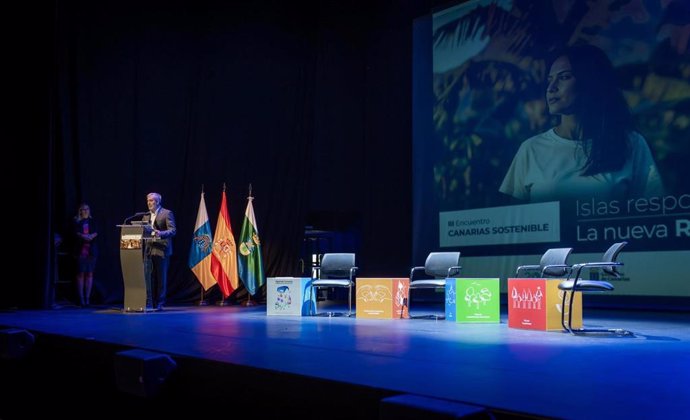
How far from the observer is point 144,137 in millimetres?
9828

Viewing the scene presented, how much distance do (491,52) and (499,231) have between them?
2.42m

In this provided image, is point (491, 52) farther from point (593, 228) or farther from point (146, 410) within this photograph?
point (146, 410)

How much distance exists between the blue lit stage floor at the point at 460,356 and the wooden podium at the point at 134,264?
1022 millimetres

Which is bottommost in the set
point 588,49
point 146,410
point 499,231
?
point 146,410

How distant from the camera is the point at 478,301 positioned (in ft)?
21.7

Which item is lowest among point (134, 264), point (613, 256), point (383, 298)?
point (383, 298)

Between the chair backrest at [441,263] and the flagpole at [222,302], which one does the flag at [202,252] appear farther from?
the chair backrest at [441,263]

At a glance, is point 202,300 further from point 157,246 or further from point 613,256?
point 613,256

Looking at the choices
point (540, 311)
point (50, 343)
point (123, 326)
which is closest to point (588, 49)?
point (540, 311)

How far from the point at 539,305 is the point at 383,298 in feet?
6.80

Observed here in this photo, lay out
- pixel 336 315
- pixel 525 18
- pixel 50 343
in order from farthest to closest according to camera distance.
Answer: pixel 525 18
pixel 336 315
pixel 50 343

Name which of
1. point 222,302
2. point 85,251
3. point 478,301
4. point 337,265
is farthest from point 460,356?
point 222,302

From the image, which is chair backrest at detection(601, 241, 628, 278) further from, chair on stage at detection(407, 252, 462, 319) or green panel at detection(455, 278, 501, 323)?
chair on stage at detection(407, 252, 462, 319)

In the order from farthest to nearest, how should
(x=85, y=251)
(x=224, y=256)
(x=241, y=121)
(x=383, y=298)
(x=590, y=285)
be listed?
1. (x=241, y=121)
2. (x=224, y=256)
3. (x=85, y=251)
4. (x=383, y=298)
5. (x=590, y=285)
